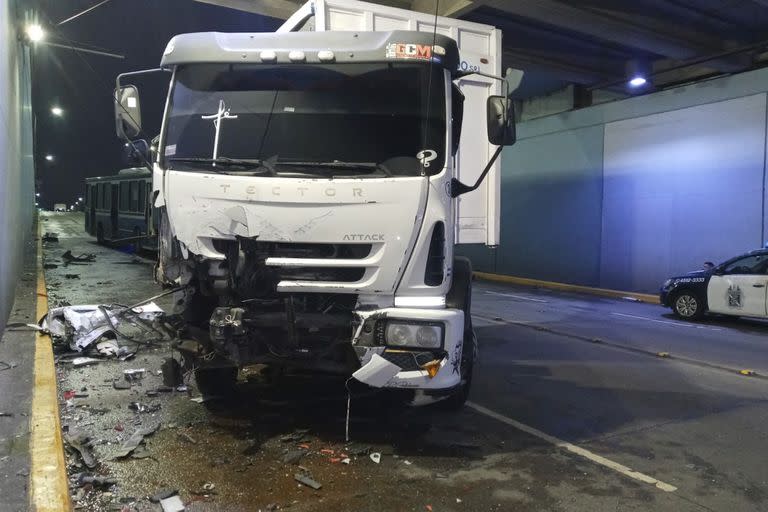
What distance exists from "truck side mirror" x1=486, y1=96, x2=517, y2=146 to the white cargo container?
83 cm

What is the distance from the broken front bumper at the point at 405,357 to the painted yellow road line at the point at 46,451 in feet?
6.56

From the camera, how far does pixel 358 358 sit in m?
4.44

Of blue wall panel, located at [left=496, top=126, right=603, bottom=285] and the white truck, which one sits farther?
blue wall panel, located at [left=496, top=126, right=603, bottom=285]

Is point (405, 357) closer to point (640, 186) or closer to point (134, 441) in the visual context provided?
point (134, 441)

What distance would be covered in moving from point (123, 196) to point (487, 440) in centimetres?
2009

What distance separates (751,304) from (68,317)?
12.4 meters

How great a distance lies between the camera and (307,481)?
164 inches

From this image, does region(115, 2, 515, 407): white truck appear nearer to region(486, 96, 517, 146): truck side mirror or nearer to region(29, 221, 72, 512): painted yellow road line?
region(486, 96, 517, 146): truck side mirror

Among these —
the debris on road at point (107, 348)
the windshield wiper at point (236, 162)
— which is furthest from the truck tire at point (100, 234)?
the windshield wiper at point (236, 162)

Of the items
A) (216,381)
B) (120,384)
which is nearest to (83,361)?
(120,384)

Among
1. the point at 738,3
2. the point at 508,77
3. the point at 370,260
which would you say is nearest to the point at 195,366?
the point at 370,260

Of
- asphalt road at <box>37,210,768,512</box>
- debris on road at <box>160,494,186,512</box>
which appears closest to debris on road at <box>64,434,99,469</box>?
asphalt road at <box>37,210,768,512</box>

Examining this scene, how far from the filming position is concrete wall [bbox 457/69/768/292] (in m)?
15.2

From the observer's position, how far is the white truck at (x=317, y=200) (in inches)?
171
